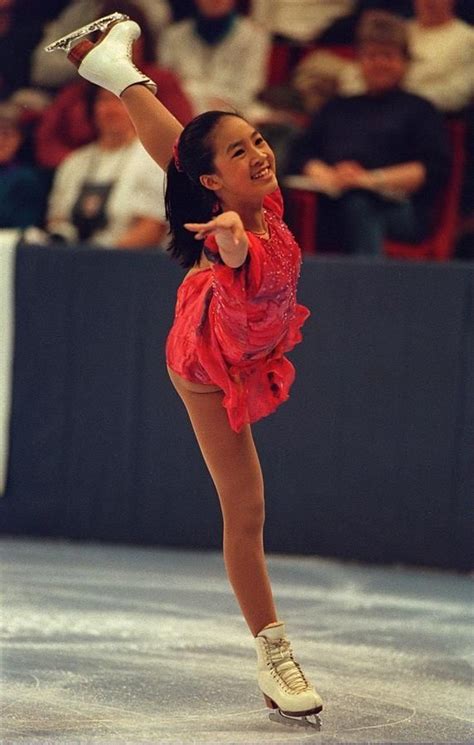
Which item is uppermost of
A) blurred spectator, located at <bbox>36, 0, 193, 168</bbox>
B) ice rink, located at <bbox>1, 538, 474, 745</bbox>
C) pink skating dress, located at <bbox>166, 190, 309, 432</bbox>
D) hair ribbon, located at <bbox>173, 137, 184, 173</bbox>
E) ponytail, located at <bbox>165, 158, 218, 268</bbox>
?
blurred spectator, located at <bbox>36, 0, 193, 168</bbox>

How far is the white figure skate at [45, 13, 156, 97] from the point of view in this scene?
3449 millimetres

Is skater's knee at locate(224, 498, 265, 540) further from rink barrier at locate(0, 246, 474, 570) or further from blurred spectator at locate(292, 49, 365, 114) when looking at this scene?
blurred spectator at locate(292, 49, 365, 114)

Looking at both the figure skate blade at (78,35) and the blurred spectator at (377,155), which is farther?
the blurred spectator at (377,155)

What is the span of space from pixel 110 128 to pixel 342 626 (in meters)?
2.83

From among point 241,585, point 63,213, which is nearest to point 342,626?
point 241,585

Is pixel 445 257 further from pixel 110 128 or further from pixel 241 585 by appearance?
pixel 241 585

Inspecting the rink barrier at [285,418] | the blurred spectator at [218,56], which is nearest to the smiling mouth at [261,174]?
the rink barrier at [285,418]

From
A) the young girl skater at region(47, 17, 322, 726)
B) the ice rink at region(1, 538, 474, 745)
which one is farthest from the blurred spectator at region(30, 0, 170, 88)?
the young girl skater at region(47, 17, 322, 726)

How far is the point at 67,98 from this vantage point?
265 inches

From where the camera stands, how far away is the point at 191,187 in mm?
3248

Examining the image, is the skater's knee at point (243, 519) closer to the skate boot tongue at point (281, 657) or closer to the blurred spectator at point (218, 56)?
the skate boot tongue at point (281, 657)

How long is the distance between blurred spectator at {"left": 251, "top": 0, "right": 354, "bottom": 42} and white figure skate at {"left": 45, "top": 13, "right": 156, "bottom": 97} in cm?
308

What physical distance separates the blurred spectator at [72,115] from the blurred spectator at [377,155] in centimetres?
89

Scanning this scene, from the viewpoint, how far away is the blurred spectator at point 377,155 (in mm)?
5875
